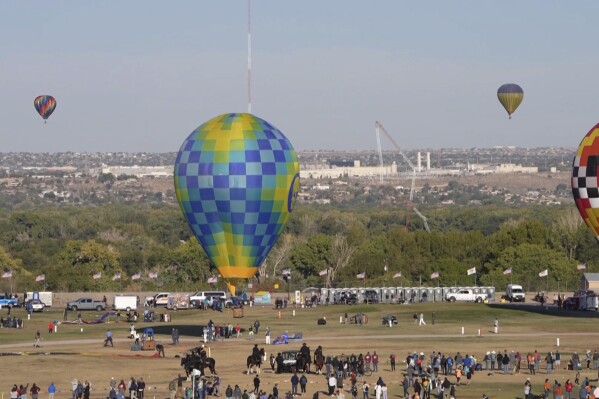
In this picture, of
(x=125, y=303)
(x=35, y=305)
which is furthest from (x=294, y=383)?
(x=35, y=305)

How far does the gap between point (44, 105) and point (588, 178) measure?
100 metres

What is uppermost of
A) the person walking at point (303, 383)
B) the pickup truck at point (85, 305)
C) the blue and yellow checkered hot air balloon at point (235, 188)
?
the blue and yellow checkered hot air balloon at point (235, 188)

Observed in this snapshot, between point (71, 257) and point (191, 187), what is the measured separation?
7217 centimetres

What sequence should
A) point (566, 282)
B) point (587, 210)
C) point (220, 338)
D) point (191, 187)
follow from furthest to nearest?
point (566, 282)
point (587, 210)
point (220, 338)
point (191, 187)

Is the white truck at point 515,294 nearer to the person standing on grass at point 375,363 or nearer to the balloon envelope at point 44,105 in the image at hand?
the person standing on grass at point 375,363

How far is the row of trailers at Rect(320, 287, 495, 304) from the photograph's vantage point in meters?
121

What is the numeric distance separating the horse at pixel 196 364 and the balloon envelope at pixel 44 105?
117 m

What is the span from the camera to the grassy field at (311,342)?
71812 millimetres

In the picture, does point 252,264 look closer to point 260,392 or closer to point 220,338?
point 220,338

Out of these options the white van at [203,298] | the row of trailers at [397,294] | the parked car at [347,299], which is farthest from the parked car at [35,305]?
the parked car at [347,299]

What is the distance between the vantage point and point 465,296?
120938 mm

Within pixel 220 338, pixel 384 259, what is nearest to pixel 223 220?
pixel 220 338

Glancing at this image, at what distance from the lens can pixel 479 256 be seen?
15100cm

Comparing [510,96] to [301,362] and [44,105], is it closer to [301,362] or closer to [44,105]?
[44,105]
